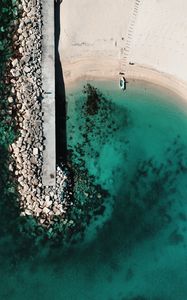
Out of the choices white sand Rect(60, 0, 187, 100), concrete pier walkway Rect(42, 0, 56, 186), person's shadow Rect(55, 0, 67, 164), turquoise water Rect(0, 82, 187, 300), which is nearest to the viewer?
concrete pier walkway Rect(42, 0, 56, 186)

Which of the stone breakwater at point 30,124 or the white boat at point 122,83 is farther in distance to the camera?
the white boat at point 122,83

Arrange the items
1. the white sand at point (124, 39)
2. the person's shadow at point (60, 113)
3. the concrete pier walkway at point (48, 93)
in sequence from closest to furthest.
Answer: the concrete pier walkway at point (48, 93) → the white sand at point (124, 39) → the person's shadow at point (60, 113)

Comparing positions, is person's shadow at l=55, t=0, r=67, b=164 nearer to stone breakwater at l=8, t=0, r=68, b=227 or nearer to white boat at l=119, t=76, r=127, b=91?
stone breakwater at l=8, t=0, r=68, b=227

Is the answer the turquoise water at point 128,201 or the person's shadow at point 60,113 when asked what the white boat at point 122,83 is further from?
the person's shadow at point 60,113

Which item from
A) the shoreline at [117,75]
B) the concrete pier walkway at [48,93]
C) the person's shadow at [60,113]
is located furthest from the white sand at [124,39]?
the concrete pier walkway at [48,93]

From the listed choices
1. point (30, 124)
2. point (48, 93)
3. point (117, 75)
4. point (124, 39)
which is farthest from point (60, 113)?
point (124, 39)

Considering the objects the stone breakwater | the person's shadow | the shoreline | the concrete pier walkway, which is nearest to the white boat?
the shoreline
